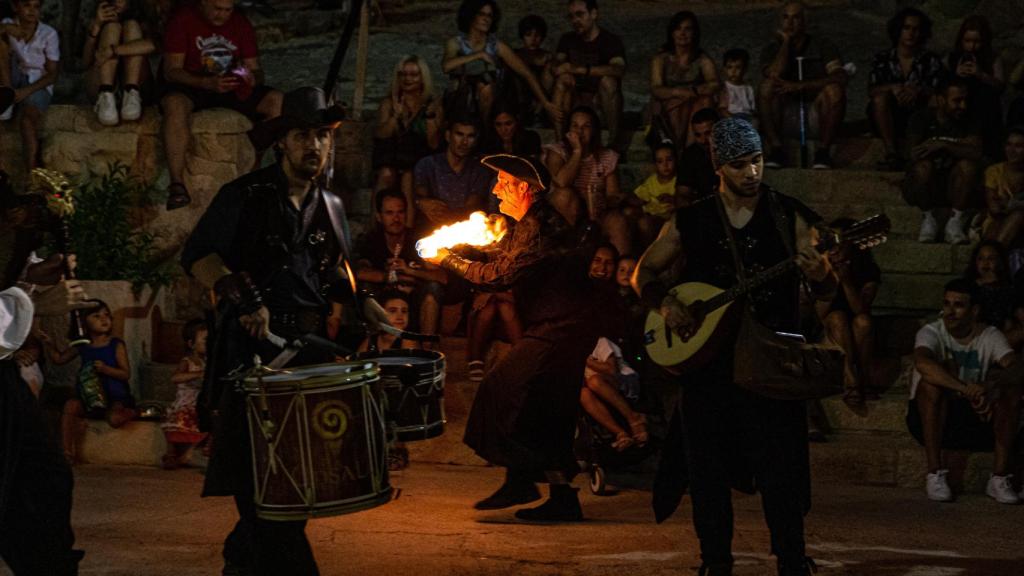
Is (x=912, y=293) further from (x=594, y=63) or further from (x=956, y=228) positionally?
(x=594, y=63)

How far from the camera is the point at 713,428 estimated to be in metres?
6.88

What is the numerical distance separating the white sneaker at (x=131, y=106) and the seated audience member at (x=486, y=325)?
3457 mm

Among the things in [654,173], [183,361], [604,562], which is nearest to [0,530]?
[604,562]

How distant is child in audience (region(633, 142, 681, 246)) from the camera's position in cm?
1213

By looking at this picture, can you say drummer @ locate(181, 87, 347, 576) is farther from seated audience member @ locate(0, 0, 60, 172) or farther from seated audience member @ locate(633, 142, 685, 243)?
seated audience member @ locate(0, 0, 60, 172)

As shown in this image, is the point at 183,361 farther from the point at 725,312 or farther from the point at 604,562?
the point at 725,312

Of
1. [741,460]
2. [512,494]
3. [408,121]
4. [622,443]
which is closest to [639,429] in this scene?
[622,443]

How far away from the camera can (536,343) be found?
29.2 ft

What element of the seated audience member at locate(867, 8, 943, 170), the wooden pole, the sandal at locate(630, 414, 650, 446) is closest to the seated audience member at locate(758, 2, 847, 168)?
the seated audience member at locate(867, 8, 943, 170)

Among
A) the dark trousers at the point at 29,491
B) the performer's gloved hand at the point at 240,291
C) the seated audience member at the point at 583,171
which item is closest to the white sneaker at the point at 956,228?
the seated audience member at the point at 583,171

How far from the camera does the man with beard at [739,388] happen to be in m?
6.75

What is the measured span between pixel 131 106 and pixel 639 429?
16.7 feet

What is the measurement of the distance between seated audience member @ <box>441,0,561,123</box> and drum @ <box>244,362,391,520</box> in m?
7.06

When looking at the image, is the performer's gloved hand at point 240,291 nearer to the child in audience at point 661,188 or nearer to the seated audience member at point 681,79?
the child in audience at point 661,188
